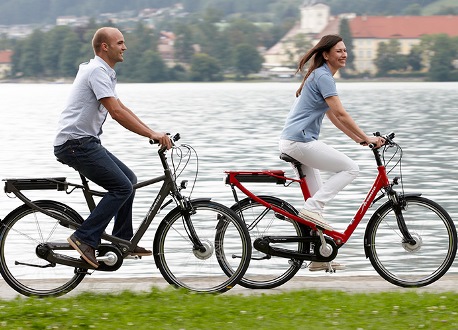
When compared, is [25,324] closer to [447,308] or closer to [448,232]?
[447,308]

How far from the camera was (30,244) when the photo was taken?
26.6 ft

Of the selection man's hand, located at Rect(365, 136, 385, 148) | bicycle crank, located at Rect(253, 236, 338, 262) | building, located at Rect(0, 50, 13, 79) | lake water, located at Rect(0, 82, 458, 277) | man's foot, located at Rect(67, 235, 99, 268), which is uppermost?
man's hand, located at Rect(365, 136, 385, 148)

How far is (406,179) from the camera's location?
90.9 ft

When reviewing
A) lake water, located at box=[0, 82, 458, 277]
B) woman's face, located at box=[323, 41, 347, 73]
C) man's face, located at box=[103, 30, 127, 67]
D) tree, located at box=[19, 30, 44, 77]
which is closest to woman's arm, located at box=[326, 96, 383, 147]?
woman's face, located at box=[323, 41, 347, 73]

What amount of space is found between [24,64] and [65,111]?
17698 cm

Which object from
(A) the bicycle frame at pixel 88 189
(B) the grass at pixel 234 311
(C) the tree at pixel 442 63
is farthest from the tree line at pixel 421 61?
(B) the grass at pixel 234 311

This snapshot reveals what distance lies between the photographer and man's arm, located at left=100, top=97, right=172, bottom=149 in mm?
7723

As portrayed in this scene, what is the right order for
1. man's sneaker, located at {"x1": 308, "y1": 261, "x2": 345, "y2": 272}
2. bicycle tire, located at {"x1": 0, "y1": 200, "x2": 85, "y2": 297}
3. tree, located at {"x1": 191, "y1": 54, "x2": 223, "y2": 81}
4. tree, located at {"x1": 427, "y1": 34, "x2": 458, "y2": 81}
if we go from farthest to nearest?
tree, located at {"x1": 191, "y1": 54, "x2": 223, "y2": 81}, tree, located at {"x1": 427, "y1": 34, "x2": 458, "y2": 81}, man's sneaker, located at {"x1": 308, "y1": 261, "x2": 345, "y2": 272}, bicycle tire, located at {"x1": 0, "y1": 200, "x2": 85, "y2": 297}

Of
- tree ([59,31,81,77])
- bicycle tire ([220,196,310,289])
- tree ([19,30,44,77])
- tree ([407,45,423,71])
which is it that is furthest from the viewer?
tree ([19,30,44,77])

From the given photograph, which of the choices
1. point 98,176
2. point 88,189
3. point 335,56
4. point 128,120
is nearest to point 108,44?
point 128,120

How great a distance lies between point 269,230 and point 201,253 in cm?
61

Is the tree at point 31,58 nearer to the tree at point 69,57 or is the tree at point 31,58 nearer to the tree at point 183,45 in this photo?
the tree at point 69,57

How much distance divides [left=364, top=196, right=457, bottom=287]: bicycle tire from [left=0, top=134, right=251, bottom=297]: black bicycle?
1033 millimetres

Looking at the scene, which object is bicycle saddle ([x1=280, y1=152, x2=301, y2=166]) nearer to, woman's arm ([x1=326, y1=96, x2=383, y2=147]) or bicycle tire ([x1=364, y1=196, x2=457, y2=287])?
woman's arm ([x1=326, y1=96, x2=383, y2=147])
